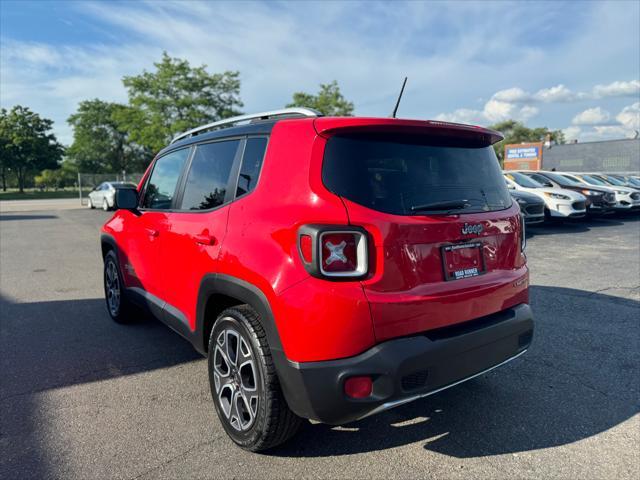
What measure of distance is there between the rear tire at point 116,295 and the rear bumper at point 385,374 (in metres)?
3.03

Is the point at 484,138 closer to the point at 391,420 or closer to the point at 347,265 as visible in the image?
the point at 347,265

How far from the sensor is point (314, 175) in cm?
226

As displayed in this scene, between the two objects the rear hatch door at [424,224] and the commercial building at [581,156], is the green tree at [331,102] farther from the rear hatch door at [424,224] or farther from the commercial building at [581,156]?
the rear hatch door at [424,224]

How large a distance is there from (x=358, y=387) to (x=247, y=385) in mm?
734

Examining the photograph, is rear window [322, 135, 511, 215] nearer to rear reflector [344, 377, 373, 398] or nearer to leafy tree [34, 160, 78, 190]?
rear reflector [344, 377, 373, 398]

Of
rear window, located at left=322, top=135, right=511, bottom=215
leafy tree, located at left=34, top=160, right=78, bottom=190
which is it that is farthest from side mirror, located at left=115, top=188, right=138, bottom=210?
leafy tree, located at left=34, top=160, right=78, bottom=190

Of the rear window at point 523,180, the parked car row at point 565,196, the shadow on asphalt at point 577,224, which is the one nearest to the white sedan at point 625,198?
the parked car row at point 565,196

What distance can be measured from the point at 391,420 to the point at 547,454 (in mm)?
884

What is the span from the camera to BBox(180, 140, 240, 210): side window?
293cm

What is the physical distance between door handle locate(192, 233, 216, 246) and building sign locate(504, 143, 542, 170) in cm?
5293

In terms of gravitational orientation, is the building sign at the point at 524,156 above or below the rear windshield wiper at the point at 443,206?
above

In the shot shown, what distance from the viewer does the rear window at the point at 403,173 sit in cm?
224

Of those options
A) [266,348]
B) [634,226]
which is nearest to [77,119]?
[634,226]

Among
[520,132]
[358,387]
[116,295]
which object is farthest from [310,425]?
[520,132]
